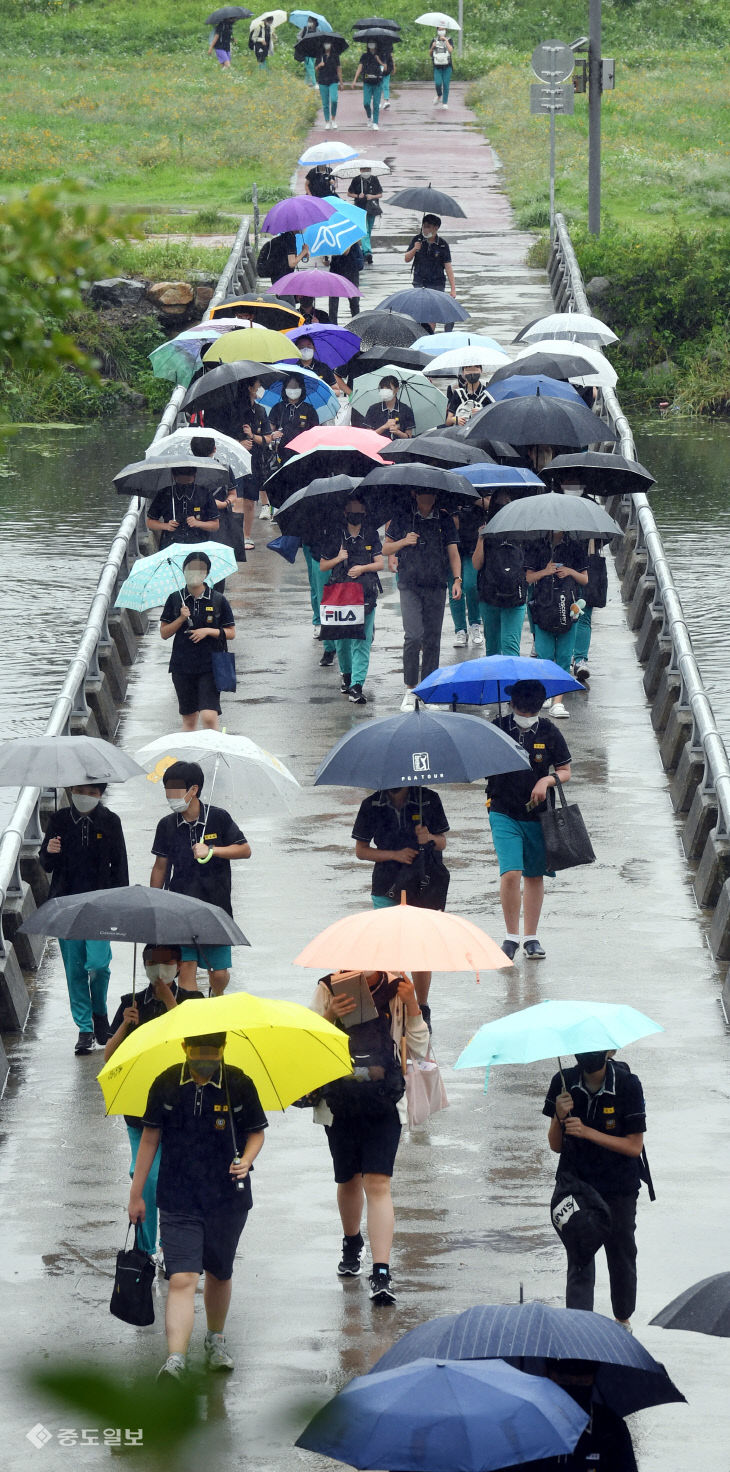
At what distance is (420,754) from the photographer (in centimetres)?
1145

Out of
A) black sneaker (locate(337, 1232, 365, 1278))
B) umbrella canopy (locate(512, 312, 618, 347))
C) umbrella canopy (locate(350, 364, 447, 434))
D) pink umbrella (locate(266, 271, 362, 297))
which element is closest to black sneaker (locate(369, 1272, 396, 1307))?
black sneaker (locate(337, 1232, 365, 1278))

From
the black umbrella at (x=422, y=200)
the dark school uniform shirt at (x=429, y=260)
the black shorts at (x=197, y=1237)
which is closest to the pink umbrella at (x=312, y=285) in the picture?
the dark school uniform shirt at (x=429, y=260)

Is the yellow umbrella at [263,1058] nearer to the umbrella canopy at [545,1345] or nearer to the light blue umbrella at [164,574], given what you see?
the umbrella canopy at [545,1345]

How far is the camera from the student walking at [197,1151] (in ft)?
27.0

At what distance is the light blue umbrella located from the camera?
16047mm

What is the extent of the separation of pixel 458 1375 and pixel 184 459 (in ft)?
45.7

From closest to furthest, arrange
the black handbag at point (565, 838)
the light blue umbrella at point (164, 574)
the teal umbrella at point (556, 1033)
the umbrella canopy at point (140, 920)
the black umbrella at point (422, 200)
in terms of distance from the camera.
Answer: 1. the teal umbrella at point (556, 1033)
2. the umbrella canopy at point (140, 920)
3. the black handbag at point (565, 838)
4. the light blue umbrella at point (164, 574)
5. the black umbrella at point (422, 200)

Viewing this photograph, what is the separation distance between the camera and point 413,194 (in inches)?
1238

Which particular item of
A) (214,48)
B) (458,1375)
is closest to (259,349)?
(458,1375)

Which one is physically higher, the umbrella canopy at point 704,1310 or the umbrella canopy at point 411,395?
the umbrella canopy at point 704,1310

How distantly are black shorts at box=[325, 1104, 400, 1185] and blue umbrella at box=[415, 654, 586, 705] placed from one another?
4328 mm

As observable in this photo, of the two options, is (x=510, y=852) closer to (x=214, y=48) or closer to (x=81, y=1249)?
(x=81, y=1249)

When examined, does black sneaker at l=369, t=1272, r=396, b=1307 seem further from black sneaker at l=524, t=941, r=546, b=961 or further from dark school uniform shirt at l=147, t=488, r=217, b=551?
dark school uniform shirt at l=147, t=488, r=217, b=551

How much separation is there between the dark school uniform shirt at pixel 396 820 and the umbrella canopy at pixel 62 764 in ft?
3.90
